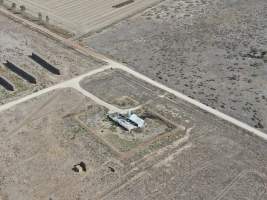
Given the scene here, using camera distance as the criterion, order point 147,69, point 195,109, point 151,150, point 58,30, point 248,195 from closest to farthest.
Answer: point 248,195, point 151,150, point 195,109, point 147,69, point 58,30

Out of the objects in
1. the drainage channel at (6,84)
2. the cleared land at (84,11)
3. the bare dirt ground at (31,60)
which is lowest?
the drainage channel at (6,84)

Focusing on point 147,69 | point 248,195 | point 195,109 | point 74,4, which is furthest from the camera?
point 74,4

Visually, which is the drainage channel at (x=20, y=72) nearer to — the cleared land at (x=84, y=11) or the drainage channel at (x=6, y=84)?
the drainage channel at (x=6, y=84)

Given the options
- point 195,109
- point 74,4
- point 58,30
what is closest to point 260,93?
point 195,109

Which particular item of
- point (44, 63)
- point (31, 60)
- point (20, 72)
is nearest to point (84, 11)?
point (31, 60)

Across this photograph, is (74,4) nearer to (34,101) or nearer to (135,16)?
(135,16)

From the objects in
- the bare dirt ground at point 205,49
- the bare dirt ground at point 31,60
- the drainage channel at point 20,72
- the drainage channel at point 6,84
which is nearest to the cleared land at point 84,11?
the bare dirt ground at point 205,49

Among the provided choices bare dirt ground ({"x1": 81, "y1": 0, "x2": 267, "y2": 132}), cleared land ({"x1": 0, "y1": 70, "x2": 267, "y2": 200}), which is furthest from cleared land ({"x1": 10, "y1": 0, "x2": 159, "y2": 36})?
cleared land ({"x1": 0, "y1": 70, "x2": 267, "y2": 200})

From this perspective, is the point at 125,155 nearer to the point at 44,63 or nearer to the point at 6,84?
the point at 6,84
